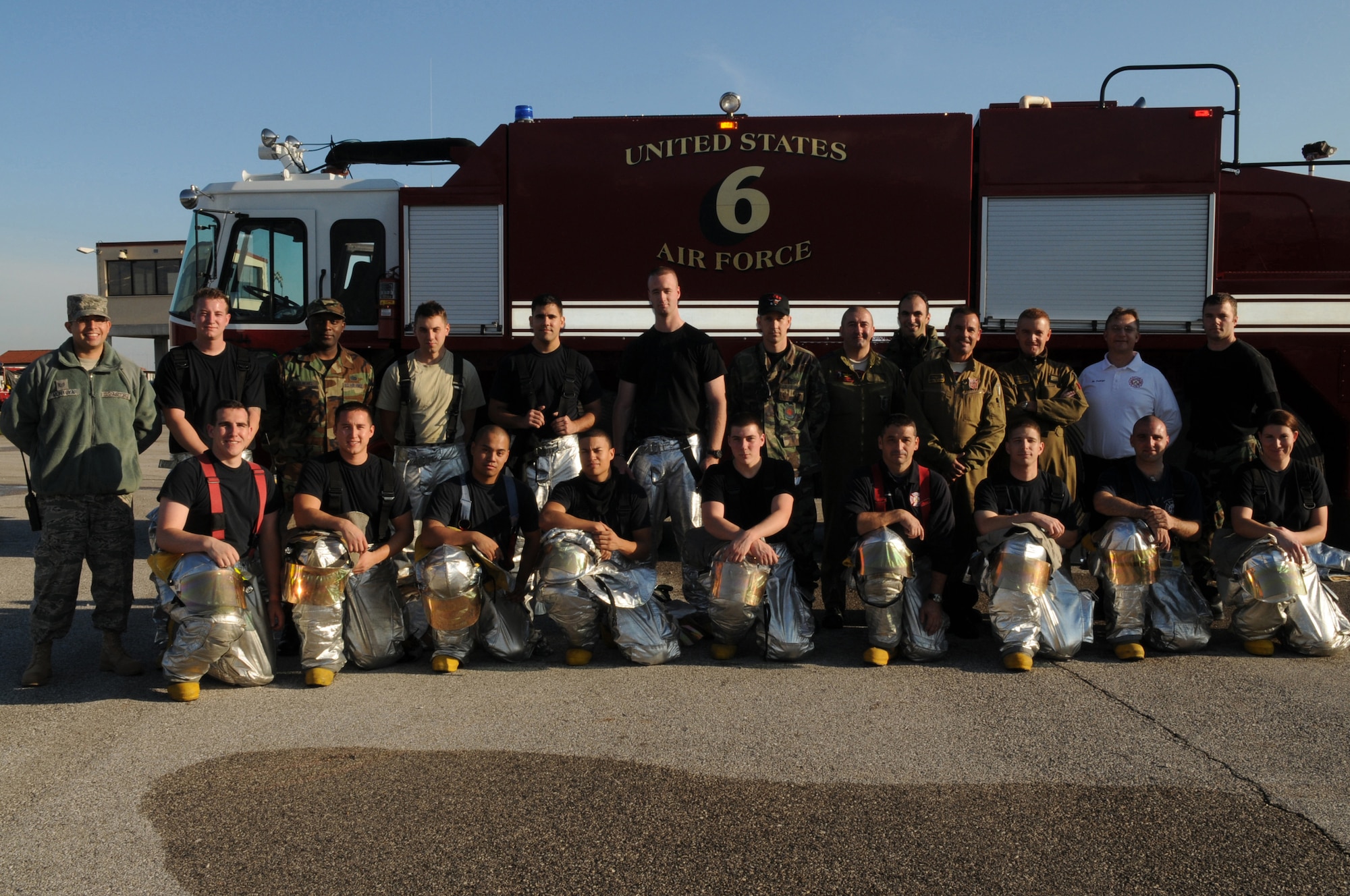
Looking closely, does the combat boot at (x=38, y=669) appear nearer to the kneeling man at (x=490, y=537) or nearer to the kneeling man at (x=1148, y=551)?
the kneeling man at (x=490, y=537)

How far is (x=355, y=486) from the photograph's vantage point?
522 cm

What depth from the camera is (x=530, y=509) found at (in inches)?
215

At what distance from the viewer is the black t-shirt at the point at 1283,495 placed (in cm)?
550

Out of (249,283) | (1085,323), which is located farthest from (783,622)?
(249,283)

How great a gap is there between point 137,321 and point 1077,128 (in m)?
45.8

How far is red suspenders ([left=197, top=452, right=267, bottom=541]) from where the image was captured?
4883 millimetres

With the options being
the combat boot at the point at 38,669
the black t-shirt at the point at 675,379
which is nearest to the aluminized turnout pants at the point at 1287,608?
the black t-shirt at the point at 675,379

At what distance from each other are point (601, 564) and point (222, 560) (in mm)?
1825

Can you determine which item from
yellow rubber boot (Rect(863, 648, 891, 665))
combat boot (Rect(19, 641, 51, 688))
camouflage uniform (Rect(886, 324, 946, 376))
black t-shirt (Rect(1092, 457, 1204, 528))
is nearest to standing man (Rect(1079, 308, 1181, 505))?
→ black t-shirt (Rect(1092, 457, 1204, 528))

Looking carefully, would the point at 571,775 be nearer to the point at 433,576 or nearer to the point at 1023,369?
the point at 433,576

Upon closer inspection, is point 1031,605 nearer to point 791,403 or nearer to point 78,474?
point 791,403

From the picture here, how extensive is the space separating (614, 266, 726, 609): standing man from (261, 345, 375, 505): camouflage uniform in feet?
5.55

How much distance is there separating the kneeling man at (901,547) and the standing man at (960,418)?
16.4 inches

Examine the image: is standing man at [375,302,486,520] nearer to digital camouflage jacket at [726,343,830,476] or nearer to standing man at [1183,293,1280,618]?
digital camouflage jacket at [726,343,830,476]
